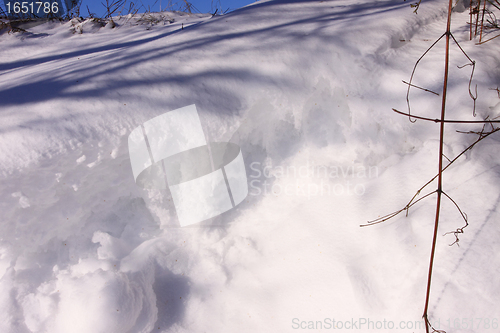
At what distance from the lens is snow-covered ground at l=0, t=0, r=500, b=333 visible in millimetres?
943

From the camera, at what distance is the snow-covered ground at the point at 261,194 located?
3.10 ft

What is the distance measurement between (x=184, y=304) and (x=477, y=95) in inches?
61.4

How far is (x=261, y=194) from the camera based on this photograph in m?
1.30

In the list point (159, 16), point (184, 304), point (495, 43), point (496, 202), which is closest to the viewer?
point (496, 202)

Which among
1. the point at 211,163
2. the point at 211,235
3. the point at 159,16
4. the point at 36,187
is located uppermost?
the point at 159,16

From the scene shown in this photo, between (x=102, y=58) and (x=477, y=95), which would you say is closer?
(x=477, y=95)

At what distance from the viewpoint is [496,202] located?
0.96m

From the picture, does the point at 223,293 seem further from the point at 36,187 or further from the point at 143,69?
the point at 143,69

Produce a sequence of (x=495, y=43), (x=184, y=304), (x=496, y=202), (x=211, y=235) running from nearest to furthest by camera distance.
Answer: (x=496, y=202)
(x=184, y=304)
(x=211, y=235)
(x=495, y=43)

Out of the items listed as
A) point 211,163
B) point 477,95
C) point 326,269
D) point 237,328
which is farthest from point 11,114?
point 477,95

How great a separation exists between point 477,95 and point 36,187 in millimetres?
1891

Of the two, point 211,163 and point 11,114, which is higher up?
point 11,114

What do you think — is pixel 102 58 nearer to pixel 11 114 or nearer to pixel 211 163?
pixel 11 114

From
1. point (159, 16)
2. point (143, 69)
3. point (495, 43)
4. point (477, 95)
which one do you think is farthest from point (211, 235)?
point (159, 16)
